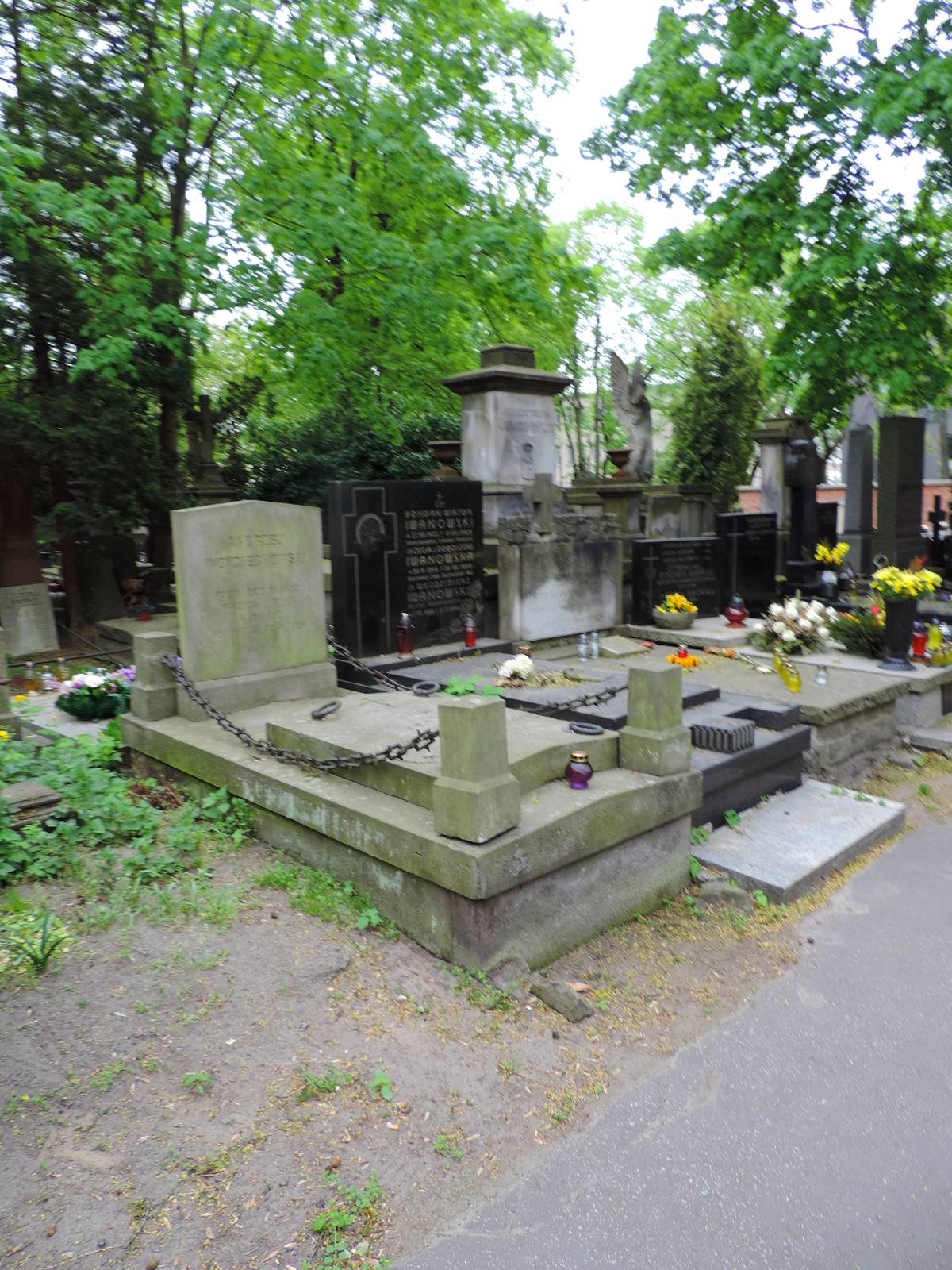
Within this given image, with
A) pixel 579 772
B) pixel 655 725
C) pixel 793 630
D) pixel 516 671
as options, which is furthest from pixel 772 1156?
pixel 793 630

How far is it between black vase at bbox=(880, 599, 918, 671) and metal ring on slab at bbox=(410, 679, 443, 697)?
4.54 meters

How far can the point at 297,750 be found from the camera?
5.62 metres

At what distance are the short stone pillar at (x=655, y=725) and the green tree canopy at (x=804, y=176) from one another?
8866mm

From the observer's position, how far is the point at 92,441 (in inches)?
459

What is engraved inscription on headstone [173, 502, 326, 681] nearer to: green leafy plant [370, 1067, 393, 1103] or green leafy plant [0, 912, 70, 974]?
green leafy plant [0, 912, 70, 974]

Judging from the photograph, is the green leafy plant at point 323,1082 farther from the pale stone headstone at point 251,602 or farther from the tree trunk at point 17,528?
the tree trunk at point 17,528

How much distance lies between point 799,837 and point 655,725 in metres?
1.66

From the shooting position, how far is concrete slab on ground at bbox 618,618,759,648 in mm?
10328

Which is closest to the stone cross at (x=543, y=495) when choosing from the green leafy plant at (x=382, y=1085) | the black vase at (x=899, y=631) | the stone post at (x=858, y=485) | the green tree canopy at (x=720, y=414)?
the black vase at (x=899, y=631)

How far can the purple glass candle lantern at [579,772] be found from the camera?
4848 mm

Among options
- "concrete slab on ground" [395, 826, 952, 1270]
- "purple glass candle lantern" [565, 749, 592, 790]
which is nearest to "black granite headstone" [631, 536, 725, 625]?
"purple glass candle lantern" [565, 749, 592, 790]

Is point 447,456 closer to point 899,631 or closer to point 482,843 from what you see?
point 899,631

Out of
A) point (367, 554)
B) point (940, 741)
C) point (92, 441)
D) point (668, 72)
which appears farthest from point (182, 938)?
point (668, 72)

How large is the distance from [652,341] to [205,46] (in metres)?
25.2
